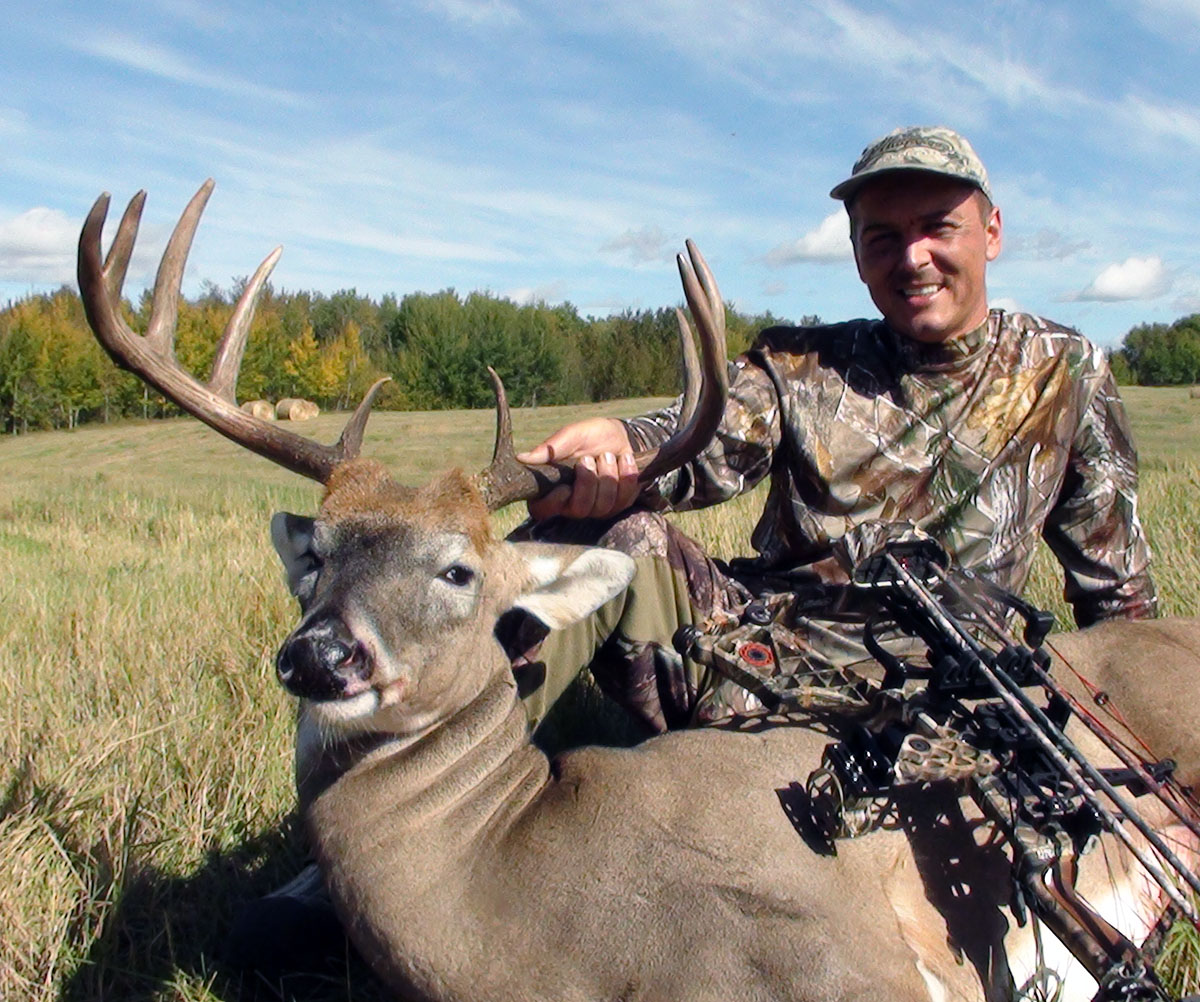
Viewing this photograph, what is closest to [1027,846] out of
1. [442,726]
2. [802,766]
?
[802,766]

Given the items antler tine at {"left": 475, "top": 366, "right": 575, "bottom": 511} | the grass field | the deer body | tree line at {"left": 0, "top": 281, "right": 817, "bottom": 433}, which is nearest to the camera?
the deer body

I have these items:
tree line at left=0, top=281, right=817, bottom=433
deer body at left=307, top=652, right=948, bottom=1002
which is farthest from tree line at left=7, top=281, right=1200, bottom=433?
deer body at left=307, top=652, right=948, bottom=1002

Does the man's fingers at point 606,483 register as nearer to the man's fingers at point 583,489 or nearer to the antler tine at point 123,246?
the man's fingers at point 583,489

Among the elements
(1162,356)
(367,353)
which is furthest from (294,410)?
(1162,356)

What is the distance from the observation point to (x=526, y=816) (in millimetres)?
2857

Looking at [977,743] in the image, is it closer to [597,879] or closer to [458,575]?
[597,879]

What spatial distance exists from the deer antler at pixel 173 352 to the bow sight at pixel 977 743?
1176mm

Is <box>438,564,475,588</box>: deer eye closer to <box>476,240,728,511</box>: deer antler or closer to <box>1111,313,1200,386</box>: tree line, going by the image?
<box>476,240,728,511</box>: deer antler

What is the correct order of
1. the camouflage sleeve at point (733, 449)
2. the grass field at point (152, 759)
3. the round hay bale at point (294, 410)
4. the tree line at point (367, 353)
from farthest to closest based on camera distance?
the tree line at point (367, 353) < the round hay bale at point (294, 410) < the camouflage sleeve at point (733, 449) < the grass field at point (152, 759)

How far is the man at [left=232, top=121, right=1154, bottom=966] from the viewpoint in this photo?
3789 millimetres

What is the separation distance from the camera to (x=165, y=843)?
11.1 ft

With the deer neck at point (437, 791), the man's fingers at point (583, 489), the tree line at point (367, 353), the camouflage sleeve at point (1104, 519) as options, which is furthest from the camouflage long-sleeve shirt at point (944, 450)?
the tree line at point (367, 353)

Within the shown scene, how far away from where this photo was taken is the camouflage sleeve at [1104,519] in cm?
410

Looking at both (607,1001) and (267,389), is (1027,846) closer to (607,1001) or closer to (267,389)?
(607,1001)
